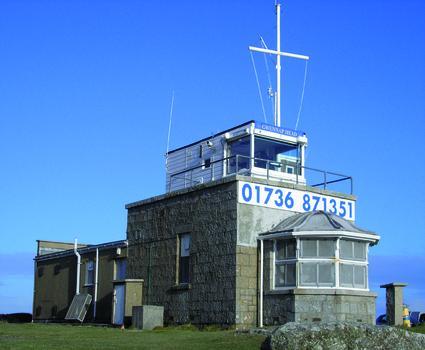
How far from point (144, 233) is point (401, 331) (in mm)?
17589

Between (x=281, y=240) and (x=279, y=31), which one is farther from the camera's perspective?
(x=279, y=31)

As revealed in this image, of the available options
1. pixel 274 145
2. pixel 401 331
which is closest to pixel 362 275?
pixel 274 145

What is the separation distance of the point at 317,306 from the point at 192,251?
5.33 m

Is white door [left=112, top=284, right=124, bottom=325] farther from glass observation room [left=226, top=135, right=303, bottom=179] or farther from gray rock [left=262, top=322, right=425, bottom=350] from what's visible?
gray rock [left=262, top=322, right=425, bottom=350]

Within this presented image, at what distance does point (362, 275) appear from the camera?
950 inches

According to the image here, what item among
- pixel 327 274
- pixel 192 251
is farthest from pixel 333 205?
pixel 192 251

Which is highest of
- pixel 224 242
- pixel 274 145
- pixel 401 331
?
pixel 274 145

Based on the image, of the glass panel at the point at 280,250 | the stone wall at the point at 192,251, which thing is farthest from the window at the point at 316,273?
the stone wall at the point at 192,251

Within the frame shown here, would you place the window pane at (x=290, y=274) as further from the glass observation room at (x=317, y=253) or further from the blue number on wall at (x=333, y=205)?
the blue number on wall at (x=333, y=205)

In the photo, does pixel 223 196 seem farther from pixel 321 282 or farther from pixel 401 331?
pixel 401 331

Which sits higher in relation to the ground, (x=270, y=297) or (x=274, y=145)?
(x=274, y=145)

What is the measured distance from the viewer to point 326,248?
76.8 ft

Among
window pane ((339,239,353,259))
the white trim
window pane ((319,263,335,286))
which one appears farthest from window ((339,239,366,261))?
window pane ((319,263,335,286))

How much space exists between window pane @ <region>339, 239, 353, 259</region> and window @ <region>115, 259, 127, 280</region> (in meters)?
10.6
